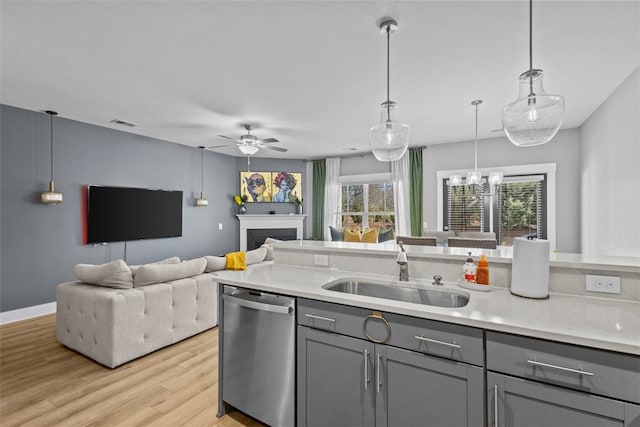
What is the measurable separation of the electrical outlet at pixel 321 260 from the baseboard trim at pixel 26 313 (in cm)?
408

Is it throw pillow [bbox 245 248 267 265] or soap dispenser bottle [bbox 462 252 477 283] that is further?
throw pillow [bbox 245 248 267 265]

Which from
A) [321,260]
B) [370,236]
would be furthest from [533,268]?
[370,236]

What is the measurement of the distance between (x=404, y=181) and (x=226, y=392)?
5.22m

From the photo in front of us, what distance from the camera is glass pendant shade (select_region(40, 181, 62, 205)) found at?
12.9 feet

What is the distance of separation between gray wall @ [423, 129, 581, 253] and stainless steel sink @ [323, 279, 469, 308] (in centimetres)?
448

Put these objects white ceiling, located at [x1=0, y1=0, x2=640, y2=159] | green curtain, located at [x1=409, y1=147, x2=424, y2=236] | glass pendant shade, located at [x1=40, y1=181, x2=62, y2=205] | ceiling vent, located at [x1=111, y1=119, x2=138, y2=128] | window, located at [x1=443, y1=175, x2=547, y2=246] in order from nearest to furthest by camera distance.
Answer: white ceiling, located at [x1=0, y1=0, x2=640, y2=159] → glass pendant shade, located at [x1=40, y1=181, x2=62, y2=205] → ceiling vent, located at [x1=111, y1=119, x2=138, y2=128] → window, located at [x1=443, y1=175, x2=547, y2=246] → green curtain, located at [x1=409, y1=147, x2=424, y2=236]

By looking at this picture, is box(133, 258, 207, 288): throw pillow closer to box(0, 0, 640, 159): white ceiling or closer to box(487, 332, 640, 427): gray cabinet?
box(0, 0, 640, 159): white ceiling

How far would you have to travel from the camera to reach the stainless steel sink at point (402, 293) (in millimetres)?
1715

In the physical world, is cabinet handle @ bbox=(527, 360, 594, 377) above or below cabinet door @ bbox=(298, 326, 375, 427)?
above

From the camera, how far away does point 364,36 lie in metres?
2.27

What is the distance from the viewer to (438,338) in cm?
131

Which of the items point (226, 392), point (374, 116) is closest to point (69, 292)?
point (226, 392)

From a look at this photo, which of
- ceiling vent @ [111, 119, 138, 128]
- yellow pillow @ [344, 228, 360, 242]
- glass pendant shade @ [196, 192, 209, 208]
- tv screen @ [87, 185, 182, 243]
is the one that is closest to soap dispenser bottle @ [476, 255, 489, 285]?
yellow pillow @ [344, 228, 360, 242]

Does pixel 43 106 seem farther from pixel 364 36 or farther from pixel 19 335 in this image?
pixel 364 36
